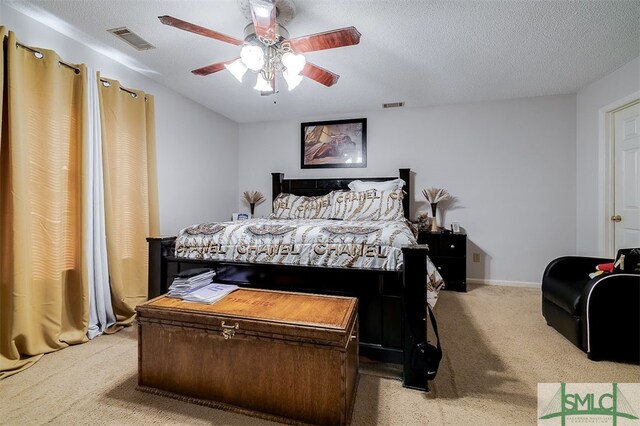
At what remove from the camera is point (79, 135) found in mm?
2221

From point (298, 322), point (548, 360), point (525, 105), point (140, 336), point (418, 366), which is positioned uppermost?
point (525, 105)

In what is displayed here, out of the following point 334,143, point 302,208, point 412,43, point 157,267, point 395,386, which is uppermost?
point 412,43

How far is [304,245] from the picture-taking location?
73.8 inches

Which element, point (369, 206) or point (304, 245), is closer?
point (304, 245)

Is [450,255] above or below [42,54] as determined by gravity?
below

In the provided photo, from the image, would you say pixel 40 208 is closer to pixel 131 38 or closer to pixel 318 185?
pixel 131 38

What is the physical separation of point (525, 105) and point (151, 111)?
437cm

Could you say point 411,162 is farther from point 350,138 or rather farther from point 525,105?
point 525,105

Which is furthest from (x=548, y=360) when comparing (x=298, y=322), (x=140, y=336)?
(x=140, y=336)

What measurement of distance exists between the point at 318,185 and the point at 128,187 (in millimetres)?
2305

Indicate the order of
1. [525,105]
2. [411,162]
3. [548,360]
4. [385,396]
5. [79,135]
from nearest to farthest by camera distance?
[385,396], [548,360], [79,135], [525,105], [411,162]

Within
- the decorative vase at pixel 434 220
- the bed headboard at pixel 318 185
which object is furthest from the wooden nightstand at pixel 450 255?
the bed headboard at pixel 318 185

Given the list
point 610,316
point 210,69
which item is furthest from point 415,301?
point 210,69

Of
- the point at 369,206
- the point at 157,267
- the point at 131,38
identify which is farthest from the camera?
the point at 369,206
